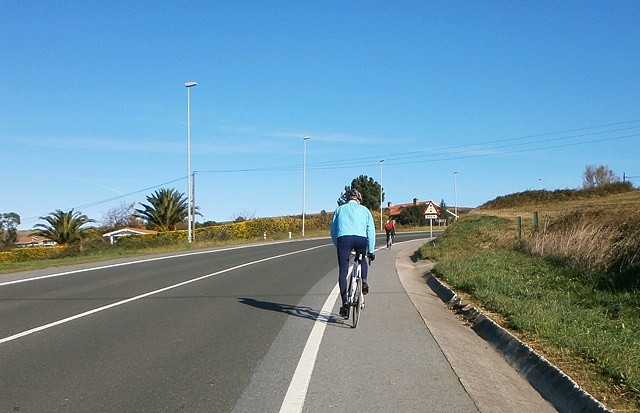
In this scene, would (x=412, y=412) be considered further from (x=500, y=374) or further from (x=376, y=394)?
(x=500, y=374)

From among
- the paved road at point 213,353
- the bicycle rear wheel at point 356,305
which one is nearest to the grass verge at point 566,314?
the paved road at point 213,353

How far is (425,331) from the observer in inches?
383

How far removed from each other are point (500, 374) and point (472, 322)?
3712 millimetres

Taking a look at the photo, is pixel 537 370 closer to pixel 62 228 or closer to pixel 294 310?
pixel 294 310

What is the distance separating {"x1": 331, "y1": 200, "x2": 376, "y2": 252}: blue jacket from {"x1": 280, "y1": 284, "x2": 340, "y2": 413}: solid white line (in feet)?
4.43

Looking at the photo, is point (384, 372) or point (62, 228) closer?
point (384, 372)

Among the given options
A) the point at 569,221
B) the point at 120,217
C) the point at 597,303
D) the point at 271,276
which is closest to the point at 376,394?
the point at 597,303

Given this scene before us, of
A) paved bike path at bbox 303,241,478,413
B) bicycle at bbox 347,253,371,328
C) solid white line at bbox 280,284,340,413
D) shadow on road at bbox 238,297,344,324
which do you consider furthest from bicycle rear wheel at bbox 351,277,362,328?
shadow on road at bbox 238,297,344,324

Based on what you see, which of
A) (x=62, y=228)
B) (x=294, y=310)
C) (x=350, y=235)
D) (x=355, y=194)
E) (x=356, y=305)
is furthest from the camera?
(x=62, y=228)

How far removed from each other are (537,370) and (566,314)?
280 centimetres

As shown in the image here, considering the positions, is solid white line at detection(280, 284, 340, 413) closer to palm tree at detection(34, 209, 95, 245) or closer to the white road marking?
the white road marking

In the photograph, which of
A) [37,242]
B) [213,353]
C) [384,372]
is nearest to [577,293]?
[384,372]

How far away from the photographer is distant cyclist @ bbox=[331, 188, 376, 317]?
9.81 meters

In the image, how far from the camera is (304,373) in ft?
23.2
